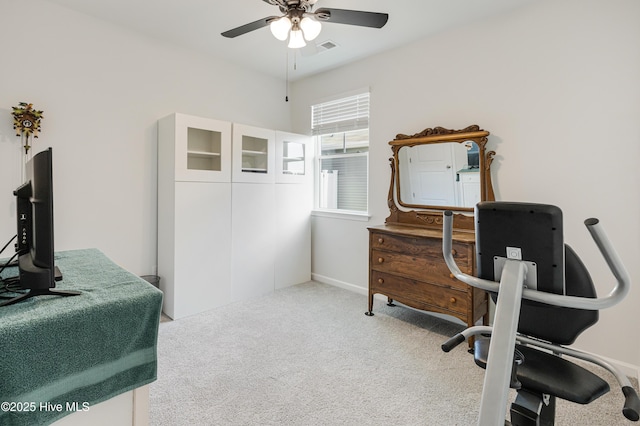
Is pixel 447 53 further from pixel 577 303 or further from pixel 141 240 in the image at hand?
pixel 141 240

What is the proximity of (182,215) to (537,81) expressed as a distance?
3379mm

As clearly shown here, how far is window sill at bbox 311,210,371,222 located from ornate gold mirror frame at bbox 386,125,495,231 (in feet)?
1.28

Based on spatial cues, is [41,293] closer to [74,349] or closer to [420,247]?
[74,349]

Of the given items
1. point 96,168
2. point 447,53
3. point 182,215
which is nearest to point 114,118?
point 96,168

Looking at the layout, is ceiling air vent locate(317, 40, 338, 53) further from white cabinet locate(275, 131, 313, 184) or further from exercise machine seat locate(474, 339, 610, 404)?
exercise machine seat locate(474, 339, 610, 404)

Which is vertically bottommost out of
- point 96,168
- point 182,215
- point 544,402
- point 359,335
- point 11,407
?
point 359,335

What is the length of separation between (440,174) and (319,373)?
214 centimetres

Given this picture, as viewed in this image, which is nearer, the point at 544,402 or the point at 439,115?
the point at 544,402

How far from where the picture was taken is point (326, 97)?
422 centimetres

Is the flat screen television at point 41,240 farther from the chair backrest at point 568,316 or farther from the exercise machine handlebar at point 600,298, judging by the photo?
the chair backrest at point 568,316

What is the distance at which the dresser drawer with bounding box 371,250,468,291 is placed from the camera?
8.94 feet

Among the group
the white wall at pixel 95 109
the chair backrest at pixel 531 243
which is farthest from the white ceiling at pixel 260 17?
the chair backrest at pixel 531 243

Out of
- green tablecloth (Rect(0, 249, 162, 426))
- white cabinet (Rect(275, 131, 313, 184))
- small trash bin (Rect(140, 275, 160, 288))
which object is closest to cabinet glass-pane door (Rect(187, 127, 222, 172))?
white cabinet (Rect(275, 131, 313, 184))

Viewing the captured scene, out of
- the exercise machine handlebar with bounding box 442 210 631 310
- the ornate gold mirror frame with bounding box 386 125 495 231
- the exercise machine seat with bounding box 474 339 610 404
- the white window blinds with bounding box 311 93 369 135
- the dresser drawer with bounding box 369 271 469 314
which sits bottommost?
the dresser drawer with bounding box 369 271 469 314
